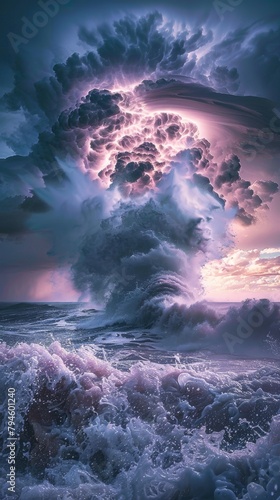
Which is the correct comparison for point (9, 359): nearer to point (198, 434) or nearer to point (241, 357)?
point (198, 434)

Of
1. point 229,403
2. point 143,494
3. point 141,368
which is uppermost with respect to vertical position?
point 141,368

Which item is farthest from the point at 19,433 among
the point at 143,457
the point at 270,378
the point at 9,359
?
the point at 270,378
